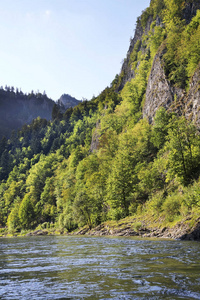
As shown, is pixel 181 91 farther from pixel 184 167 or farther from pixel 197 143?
pixel 184 167

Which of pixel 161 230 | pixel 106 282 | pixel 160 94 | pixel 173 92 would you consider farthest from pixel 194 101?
pixel 106 282

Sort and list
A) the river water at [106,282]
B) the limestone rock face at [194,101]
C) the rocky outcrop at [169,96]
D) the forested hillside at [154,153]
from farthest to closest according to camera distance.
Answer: the rocky outcrop at [169,96] → the limestone rock face at [194,101] → the forested hillside at [154,153] → the river water at [106,282]

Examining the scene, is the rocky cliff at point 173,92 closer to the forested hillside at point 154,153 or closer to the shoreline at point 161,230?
the forested hillside at point 154,153

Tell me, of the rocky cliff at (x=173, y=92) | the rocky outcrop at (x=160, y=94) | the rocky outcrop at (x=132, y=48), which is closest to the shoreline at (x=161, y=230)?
the rocky cliff at (x=173, y=92)

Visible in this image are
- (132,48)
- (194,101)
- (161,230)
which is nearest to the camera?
(161,230)

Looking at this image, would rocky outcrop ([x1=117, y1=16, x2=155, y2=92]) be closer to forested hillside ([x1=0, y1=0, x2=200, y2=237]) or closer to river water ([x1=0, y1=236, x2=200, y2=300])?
forested hillside ([x1=0, y1=0, x2=200, y2=237])

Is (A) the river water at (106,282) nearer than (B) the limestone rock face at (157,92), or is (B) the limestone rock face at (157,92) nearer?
(A) the river water at (106,282)

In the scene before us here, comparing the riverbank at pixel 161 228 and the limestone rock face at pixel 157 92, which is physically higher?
the limestone rock face at pixel 157 92

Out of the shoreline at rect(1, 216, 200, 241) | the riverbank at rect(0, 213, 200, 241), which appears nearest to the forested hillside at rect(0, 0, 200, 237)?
the riverbank at rect(0, 213, 200, 241)

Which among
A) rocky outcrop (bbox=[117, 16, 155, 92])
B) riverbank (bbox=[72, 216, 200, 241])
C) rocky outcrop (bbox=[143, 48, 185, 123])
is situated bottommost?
riverbank (bbox=[72, 216, 200, 241])

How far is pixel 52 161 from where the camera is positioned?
17175cm

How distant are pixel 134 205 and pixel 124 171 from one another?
306 inches

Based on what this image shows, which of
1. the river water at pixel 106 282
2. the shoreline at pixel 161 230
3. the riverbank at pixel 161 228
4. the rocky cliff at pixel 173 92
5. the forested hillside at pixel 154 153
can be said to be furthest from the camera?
the rocky cliff at pixel 173 92

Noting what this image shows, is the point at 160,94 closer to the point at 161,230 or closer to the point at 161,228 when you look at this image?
the point at 161,228
